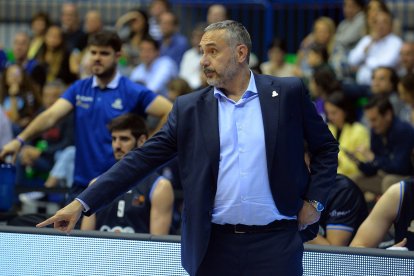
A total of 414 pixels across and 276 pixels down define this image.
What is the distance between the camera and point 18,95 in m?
13.9

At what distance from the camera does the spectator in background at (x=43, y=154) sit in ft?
40.6

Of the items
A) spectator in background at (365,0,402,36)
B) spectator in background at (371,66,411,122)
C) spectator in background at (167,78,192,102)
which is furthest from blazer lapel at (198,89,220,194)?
spectator in background at (365,0,402,36)

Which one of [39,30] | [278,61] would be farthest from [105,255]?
[39,30]

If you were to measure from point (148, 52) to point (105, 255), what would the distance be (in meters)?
8.17

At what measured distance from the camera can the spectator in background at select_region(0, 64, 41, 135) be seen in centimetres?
1347

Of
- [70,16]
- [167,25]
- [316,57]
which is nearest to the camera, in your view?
[316,57]

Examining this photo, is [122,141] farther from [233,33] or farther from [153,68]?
[153,68]

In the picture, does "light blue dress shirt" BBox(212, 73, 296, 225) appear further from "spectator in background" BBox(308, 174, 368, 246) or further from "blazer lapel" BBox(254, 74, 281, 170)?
"spectator in background" BBox(308, 174, 368, 246)

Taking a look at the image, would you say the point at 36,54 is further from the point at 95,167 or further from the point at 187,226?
the point at 187,226

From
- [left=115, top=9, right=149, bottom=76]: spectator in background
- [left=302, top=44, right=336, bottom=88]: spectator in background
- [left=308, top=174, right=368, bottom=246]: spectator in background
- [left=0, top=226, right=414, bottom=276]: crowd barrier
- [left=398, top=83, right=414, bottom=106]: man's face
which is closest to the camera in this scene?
[left=0, top=226, right=414, bottom=276]: crowd barrier

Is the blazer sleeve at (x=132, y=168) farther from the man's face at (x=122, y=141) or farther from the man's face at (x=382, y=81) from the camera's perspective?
the man's face at (x=382, y=81)

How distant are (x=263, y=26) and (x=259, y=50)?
42cm

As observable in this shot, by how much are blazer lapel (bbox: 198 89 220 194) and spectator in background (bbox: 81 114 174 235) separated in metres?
2.41

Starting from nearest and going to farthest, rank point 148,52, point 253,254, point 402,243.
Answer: point 253,254
point 402,243
point 148,52
